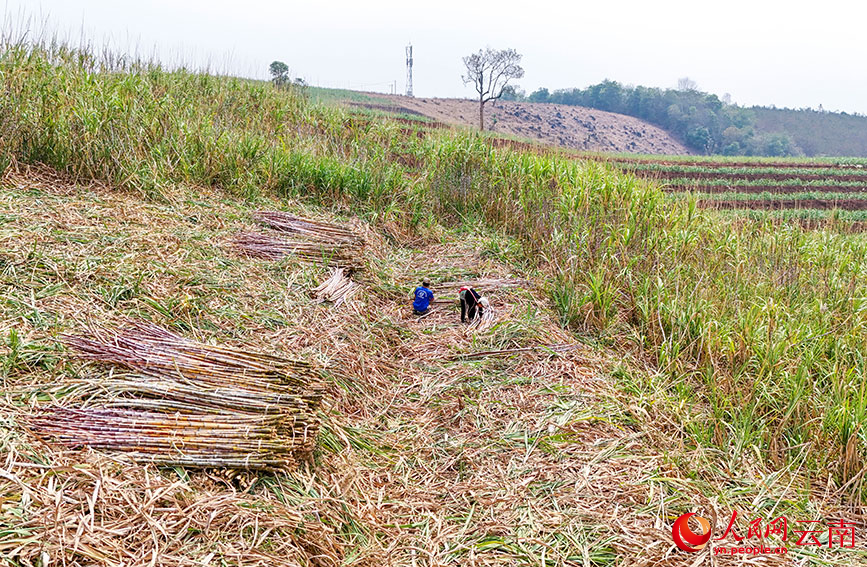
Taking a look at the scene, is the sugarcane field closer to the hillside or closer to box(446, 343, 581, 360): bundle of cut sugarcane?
box(446, 343, 581, 360): bundle of cut sugarcane

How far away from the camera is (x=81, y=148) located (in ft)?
14.7

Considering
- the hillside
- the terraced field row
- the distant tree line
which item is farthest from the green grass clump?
the distant tree line

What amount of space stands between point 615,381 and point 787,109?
93.3 metres

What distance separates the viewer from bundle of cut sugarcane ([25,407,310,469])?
1690 mm

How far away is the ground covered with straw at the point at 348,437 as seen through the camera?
1522 millimetres

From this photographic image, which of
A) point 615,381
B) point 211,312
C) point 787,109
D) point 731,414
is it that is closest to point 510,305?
point 615,381

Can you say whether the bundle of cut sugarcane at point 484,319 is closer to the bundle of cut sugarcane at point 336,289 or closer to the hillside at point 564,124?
the bundle of cut sugarcane at point 336,289

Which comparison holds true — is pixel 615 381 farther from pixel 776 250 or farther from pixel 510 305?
pixel 776 250

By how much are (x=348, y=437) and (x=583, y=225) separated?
2935mm

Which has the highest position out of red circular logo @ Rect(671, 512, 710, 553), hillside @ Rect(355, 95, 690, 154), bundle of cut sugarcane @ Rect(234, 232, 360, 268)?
hillside @ Rect(355, 95, 690, 154)

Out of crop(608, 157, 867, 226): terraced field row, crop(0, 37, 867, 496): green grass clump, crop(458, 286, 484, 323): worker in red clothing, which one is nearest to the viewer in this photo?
crop(0, 37, 867, 496): green grass clump

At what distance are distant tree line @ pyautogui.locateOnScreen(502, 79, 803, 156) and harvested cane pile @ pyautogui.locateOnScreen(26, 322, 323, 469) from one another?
5800 cm

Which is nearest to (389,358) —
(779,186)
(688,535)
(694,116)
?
(688,535)

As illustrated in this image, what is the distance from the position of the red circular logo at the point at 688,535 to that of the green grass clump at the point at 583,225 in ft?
2.17
